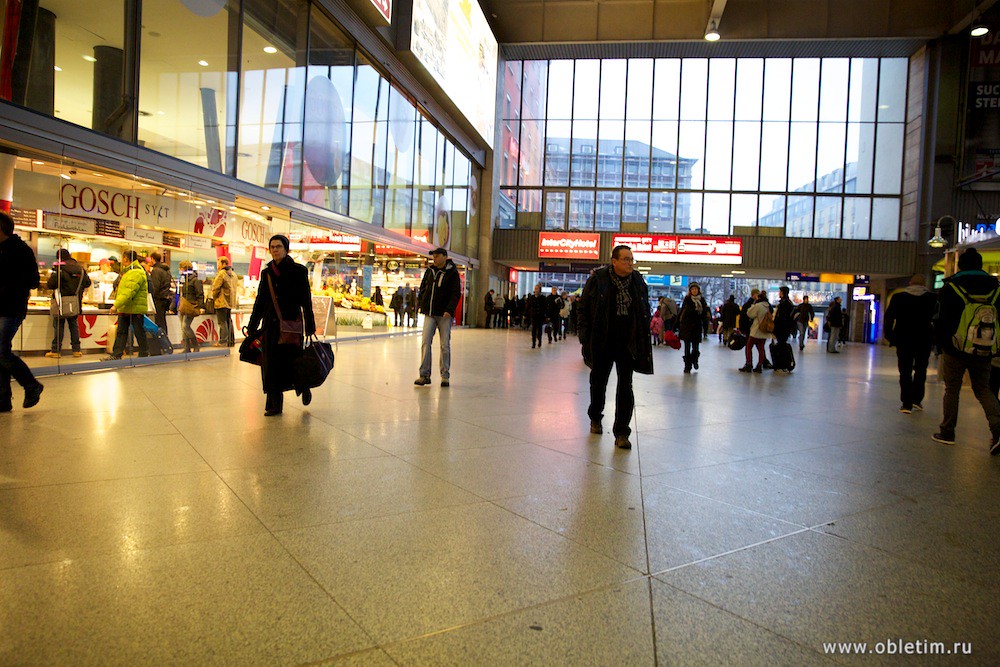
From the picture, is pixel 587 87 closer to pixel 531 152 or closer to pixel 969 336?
pixel 531 152

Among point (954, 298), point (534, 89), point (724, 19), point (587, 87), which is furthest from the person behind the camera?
point (534, 89)

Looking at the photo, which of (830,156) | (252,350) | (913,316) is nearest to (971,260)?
(913,316)

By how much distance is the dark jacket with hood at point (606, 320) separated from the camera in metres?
5.31

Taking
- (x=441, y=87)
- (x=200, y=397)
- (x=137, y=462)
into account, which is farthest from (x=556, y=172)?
(x=137, y=462)

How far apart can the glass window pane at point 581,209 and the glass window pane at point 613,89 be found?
385 cm

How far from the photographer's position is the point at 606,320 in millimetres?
5395

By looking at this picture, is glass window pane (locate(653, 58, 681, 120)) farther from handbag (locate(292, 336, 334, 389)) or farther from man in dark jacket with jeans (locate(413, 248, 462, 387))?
handbag (locate(292, 336, 334, 389))

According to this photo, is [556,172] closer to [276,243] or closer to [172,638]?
[276,243]

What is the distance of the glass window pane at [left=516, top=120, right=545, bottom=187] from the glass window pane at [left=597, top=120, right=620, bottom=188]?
2.83 m

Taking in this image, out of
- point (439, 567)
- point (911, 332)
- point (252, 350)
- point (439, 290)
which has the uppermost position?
point (439, 290)

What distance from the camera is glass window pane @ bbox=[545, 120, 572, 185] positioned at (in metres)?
30.5

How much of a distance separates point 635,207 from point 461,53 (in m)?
12.1

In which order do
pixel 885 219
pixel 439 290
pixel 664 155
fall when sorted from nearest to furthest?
pixel 439 290 → pixel 885 219 → pixel 664 155

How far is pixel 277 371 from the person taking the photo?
6039mm
